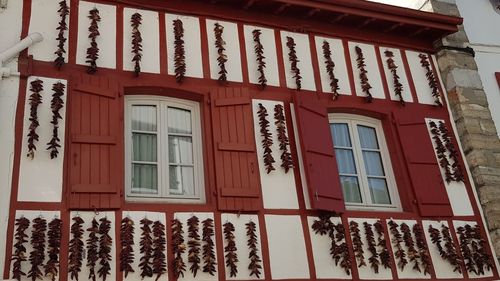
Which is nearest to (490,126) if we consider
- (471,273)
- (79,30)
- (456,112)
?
(456,112)

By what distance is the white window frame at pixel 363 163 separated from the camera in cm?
621

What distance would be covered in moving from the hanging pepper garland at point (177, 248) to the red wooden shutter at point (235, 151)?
1.47ft

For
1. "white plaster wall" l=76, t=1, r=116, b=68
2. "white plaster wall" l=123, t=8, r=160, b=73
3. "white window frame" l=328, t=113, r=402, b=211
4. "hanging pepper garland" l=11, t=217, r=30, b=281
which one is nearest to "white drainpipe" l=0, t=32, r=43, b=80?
"white plaster wall" l=76, t=1, r=116, b=68

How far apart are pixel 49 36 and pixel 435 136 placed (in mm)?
4206

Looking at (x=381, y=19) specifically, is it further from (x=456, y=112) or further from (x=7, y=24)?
(x=7, y=24)

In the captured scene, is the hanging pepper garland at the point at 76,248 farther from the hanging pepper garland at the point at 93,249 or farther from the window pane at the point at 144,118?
the window pane at the point at 144,118

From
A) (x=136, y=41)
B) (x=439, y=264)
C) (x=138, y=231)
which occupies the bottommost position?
(x=439, y=264)

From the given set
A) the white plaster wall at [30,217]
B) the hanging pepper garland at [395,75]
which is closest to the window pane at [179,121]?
the white plaster wall at [30,217]

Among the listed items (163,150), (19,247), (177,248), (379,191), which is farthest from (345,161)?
(19,247)

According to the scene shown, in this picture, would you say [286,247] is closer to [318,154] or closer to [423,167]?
[318,154]

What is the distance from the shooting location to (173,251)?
504 centimetres

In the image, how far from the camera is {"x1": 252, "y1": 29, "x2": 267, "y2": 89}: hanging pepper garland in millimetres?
6244

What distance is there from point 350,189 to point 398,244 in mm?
749

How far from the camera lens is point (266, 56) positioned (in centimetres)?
648
